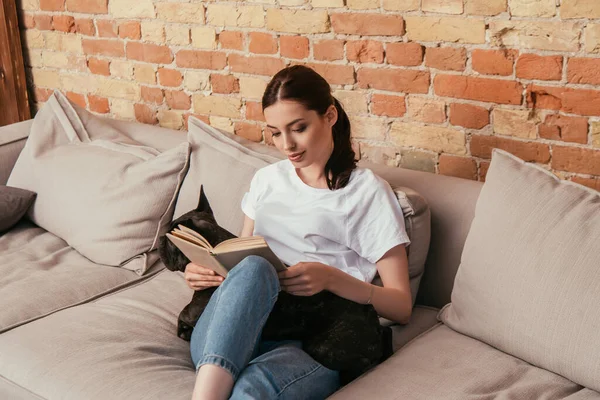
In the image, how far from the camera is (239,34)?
8.95ft

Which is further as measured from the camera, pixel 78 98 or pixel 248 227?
pixel 78 98

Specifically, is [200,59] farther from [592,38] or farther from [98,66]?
[592,38]

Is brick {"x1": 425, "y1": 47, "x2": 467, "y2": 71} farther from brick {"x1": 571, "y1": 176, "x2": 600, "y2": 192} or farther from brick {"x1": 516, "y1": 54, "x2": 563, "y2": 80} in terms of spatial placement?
brick {"x1": 571, "y1": 176, "x2": 600, "y2": 192}

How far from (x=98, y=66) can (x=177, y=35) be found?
547mm

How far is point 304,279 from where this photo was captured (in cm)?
171

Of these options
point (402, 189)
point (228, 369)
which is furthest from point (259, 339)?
point (402, 189)

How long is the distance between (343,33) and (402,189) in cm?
65

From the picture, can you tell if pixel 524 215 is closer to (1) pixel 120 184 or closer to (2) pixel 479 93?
(2) pixel 479 93

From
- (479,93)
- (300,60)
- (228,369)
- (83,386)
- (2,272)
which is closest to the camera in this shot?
(228,369)

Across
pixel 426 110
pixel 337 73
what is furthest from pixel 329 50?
pixel 426 110

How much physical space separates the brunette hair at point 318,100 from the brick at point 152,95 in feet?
4.20

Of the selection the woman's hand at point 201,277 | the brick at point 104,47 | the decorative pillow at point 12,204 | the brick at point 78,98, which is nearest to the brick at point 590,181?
the woman's hand at point 201,277

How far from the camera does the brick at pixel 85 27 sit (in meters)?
3.27

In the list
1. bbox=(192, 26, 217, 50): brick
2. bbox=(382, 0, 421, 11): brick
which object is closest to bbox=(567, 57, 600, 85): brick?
bbox=(382, 0, 421, 11): brick
